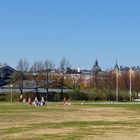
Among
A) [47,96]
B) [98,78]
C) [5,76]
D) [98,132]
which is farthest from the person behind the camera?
[5,76]

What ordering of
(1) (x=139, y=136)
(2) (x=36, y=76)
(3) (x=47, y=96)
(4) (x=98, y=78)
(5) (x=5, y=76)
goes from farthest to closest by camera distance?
1. (5) (x=5, y=76)
2. (4) (x=98, y=78)
3. (2) (x=36, y=76)
4. (3) (x=47, y=96)
5. (1) (x=139, y=136)

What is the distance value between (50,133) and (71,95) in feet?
280

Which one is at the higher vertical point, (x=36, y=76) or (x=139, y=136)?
(x=36, y=76)

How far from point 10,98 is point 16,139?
7940 cm

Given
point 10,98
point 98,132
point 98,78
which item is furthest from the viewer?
point 98,78

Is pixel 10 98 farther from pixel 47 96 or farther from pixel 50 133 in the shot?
pixel 50 133

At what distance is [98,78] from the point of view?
142 m

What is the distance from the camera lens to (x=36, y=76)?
116m

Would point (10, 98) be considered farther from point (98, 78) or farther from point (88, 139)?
point (88, 139)

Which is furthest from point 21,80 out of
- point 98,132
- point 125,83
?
point 98,132

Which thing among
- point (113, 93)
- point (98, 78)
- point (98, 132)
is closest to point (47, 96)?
point (113, 93)

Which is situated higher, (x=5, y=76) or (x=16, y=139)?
(x=5, y=76)

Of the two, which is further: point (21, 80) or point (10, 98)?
point (21, 80)

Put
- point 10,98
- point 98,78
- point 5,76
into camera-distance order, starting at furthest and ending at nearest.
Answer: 1. point 5,76
2. point 98,78
3. point 10,98
